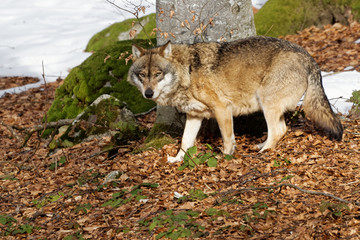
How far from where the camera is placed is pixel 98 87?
949 centimetres

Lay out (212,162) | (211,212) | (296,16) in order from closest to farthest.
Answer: (211,212) < (212,162) < (296,16)

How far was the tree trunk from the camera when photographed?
22.6 ft

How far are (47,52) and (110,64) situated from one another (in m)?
12.9

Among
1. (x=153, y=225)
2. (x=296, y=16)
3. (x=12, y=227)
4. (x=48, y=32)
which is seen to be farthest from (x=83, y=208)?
(x=48, y=32)

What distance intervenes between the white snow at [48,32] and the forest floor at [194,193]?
7.92m

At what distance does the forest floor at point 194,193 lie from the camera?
165 inches

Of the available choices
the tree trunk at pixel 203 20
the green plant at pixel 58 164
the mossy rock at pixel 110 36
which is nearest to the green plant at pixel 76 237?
the green plant at pixel 58 164

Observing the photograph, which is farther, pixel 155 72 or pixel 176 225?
pixel 155 72

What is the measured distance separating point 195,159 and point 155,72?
151 cm

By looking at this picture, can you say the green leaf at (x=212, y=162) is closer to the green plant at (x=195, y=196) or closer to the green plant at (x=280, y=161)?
the green plant at (x=195, y=196)

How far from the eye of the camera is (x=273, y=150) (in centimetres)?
622

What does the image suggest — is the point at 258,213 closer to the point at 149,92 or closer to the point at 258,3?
the point at 149,92

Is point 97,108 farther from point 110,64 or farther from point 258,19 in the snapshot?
point 258,19

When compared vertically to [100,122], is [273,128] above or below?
above
